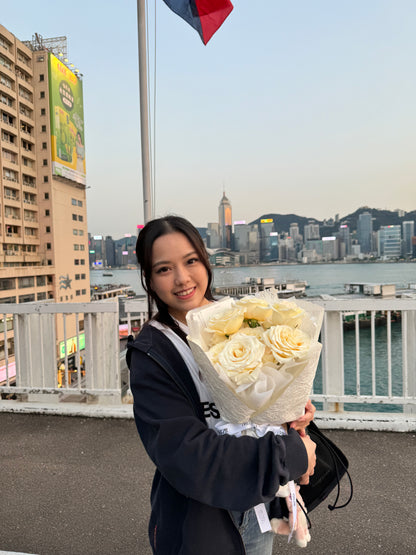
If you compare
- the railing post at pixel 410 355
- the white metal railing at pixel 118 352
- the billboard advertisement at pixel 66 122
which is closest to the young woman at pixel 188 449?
the white metal railing at pixel 118 352

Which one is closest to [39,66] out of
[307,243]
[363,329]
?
[307,243]

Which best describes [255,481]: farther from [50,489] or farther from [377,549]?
[50,489]

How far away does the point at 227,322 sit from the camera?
85 centimetres

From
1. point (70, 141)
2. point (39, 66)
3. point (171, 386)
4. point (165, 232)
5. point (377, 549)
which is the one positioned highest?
point (39, 66)

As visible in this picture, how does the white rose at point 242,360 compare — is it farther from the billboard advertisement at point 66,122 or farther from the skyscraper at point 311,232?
the billboard advertisement at point 66,122

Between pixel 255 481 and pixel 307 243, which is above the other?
pixel 307 243

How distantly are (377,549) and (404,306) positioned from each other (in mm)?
1864

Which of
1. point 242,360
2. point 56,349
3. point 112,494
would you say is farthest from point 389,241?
point 242,360

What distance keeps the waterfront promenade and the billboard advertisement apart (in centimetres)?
6399

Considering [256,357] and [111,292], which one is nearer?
[256,357]

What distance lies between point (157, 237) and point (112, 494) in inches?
78.6

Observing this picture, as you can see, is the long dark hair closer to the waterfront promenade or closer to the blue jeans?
A: the blue jeans

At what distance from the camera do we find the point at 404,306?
9.91 feet

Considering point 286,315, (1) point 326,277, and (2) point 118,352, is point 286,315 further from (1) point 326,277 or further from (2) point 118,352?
(1) point 326,277
